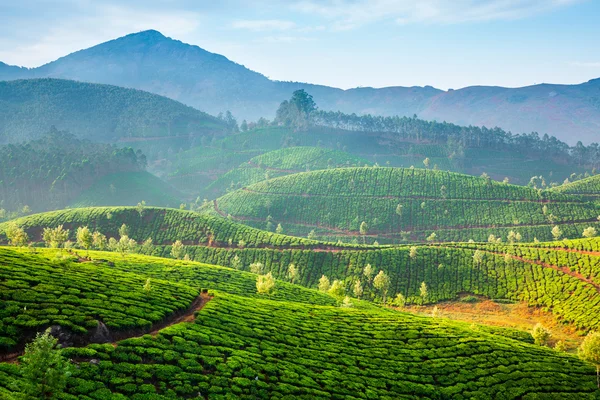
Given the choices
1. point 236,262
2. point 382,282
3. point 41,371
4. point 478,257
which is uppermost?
point 41,371

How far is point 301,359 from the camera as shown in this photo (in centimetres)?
4834

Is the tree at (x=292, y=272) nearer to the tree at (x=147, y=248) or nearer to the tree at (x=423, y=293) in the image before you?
the tree at (x=423, y=293)

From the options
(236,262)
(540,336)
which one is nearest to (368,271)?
(236,262)

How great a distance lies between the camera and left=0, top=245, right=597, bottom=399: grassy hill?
121 feet

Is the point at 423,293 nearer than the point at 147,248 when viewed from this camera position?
Yes

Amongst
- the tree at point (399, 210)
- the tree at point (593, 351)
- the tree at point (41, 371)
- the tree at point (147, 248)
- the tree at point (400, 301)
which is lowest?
the tree at point (400, 301)

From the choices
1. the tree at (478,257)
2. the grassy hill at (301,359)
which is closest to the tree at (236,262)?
the grassy hill at (301,359)

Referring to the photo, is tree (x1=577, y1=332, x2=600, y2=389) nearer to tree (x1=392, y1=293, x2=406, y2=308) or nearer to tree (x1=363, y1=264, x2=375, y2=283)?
tree (x1=392, y1=293, x2=406, y2=308)

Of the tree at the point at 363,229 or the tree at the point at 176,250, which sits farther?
the tree at the point at 363,229

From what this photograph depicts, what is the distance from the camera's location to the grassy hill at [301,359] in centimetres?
3688

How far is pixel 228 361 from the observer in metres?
42.6

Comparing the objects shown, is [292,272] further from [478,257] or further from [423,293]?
[478,257]

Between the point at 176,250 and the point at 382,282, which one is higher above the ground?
the point at 176,250

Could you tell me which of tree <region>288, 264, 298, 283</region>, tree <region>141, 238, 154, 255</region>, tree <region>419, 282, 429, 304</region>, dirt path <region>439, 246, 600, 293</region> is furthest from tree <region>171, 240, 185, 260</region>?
dirt path <region>439, 246, 600, 293</region>
